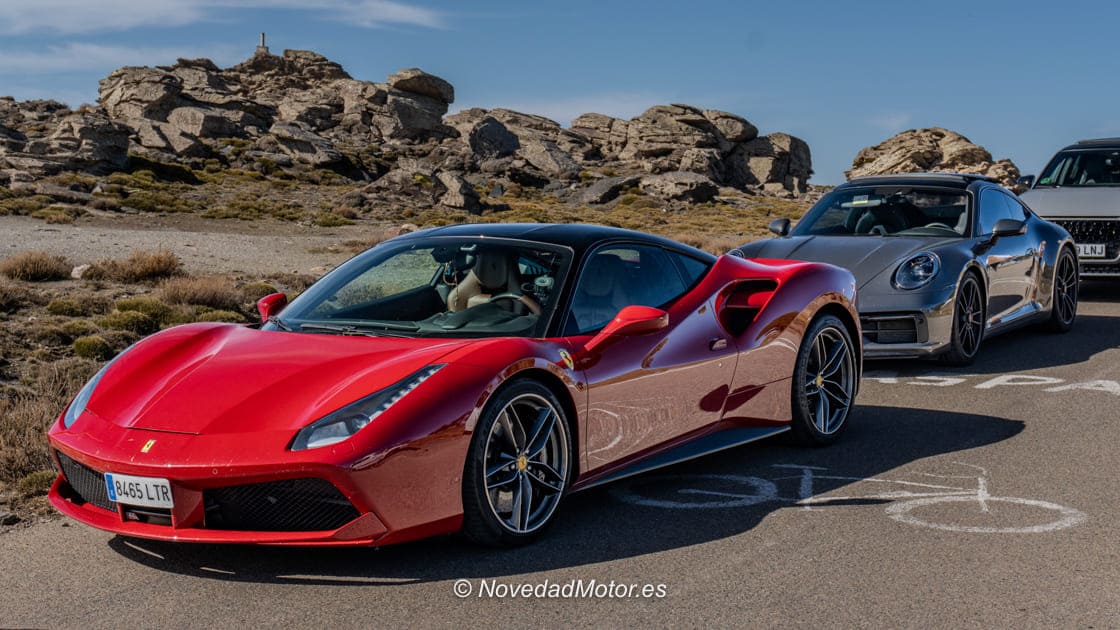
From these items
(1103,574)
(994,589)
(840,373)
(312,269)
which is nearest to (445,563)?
(994,589)

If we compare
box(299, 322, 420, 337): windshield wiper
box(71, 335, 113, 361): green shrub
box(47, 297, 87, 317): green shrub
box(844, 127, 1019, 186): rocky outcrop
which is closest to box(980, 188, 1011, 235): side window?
box(299, 322, 420, 337): windshield wiper

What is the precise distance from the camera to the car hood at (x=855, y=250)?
942 centimetres

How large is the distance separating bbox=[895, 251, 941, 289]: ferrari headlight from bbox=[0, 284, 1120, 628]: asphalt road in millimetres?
2990

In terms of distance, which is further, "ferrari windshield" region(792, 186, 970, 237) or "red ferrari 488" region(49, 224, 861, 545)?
"ferrari windshield" region(792, 186, 970, 237)

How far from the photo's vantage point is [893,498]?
5402 mm

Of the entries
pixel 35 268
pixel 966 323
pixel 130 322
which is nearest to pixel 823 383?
pixel 966 323

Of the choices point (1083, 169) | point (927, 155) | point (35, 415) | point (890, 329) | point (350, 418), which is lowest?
point (35, 415)

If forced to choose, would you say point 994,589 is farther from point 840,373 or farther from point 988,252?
point 988,252

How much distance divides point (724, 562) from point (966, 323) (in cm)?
597

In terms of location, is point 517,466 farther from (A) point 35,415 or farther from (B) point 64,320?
(B) point 64,320

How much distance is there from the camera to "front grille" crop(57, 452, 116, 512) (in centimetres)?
432

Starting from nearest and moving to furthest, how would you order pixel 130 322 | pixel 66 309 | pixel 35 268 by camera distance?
pixel 130 322, pixel 66 309, pixel 35 268

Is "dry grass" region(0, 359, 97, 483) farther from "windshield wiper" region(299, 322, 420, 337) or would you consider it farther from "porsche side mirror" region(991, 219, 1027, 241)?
"porsche side mirror" region(991, 219, 1027, 241)

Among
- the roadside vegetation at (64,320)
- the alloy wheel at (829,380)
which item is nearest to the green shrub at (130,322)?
the roadside vegetation at (64,320)
